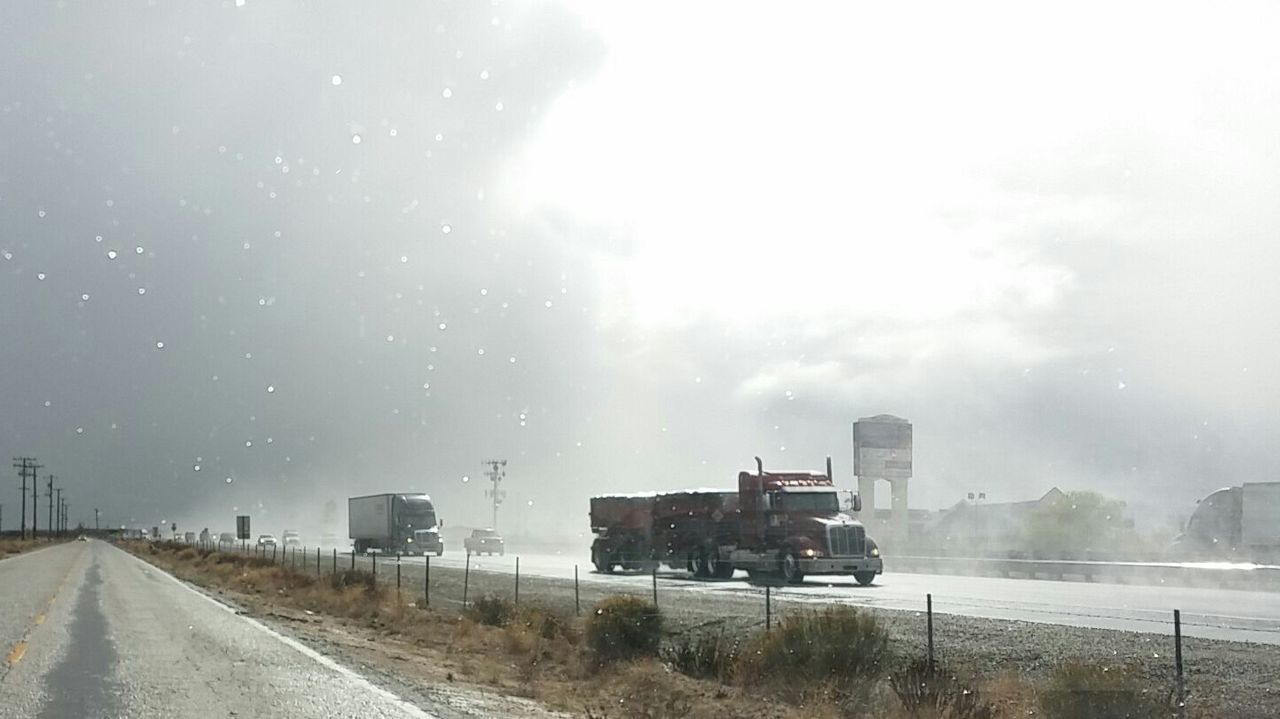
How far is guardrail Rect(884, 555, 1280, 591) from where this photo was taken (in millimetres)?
36531

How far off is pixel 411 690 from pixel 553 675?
4139 millimetres

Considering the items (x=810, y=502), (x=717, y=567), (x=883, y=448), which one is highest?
(x=883, y=448)

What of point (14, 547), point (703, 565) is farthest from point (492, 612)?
point (14, 547)

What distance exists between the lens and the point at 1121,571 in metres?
41.3

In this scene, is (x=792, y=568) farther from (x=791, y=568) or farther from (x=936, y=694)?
(x=936, y=694)

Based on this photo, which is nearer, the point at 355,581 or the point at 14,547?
the point at 355,581

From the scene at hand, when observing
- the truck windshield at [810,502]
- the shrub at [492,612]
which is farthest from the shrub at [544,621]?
the truck windshield at [810,502]

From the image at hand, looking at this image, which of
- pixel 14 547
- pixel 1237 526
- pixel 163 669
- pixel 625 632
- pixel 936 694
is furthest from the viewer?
pixel 14 547

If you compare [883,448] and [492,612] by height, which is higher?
[883,448]

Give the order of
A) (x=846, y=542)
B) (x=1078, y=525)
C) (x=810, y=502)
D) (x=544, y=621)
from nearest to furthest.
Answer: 1. (x=544, y=621)
2. (x=846, y=542)
3. (x=810, y=502)
4. (x=1078, y=525)

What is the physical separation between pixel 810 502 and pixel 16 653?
2658 centimetres

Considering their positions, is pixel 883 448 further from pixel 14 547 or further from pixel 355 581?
pixel 14 547

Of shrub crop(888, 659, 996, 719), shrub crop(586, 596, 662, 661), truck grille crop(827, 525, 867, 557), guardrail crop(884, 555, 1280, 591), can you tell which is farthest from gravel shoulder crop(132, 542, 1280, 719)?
guardrail crop(884, 555, 1280, 591)

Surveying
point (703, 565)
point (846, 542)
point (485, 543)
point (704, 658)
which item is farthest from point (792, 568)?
point (485, 543)
